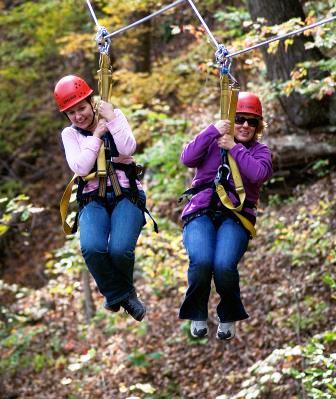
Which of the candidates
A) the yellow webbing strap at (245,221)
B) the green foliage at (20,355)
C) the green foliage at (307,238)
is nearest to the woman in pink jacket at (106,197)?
the yellow webbing strap at (245,221)

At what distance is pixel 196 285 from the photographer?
4.53 m

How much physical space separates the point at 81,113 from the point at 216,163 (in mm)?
924

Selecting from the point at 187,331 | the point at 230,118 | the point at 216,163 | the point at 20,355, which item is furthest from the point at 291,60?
the point at 20,355

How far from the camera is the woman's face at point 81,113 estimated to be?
462 centimetres

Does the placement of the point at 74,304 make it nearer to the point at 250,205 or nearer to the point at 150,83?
the point at 150,83

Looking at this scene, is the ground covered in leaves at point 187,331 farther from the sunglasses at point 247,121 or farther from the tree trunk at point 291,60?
the sunglasses at point 247,121

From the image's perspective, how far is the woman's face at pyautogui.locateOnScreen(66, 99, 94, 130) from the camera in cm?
462

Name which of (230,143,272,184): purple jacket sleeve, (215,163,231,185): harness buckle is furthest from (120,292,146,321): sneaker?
(230,143,272,184): purple jacket sleeve

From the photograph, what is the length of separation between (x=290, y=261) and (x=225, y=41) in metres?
3.98

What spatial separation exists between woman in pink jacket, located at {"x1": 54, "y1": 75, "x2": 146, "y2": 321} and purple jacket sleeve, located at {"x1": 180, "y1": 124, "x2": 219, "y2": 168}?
1.15 feet

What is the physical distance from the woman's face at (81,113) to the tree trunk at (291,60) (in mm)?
3921

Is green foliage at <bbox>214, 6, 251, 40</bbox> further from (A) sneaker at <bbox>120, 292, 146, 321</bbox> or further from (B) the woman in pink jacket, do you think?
(A) sneaker at <bbox>120, 292, 146, 321</bbox>

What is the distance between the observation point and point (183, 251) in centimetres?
886

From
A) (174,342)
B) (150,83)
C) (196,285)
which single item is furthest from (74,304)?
(196,285)
